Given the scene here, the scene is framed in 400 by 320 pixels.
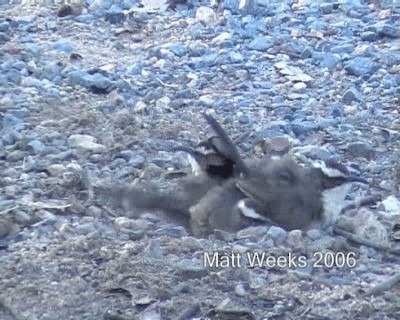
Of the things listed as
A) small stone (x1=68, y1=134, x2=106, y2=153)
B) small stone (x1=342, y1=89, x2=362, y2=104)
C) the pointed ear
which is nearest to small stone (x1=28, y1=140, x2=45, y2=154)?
small stone (x1=68, y1=134, x2=106, y2=153)

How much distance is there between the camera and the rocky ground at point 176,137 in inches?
207

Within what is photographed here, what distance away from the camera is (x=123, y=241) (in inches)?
226

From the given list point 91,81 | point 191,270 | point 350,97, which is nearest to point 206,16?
point 91,81

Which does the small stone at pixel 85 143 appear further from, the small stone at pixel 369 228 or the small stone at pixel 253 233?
the small stone at pixel 369 228

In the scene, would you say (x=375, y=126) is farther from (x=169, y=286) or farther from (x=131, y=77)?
(x=169, y=286)

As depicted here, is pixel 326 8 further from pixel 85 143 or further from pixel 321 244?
pixel 321 244

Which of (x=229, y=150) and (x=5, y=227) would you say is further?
(x=229, y=150)

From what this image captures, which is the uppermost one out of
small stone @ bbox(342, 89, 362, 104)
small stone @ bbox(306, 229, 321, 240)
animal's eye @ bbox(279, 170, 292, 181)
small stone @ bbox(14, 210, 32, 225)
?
animal's eye @ bbox(279, 170, 292, 181)

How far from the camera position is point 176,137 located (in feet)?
23.7

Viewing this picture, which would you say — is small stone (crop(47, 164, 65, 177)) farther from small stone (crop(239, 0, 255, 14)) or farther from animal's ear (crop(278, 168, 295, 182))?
small stone (crop(239, 0, 255, 14))

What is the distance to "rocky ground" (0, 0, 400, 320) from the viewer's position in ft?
17.3

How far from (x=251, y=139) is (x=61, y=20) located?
2.94 metres

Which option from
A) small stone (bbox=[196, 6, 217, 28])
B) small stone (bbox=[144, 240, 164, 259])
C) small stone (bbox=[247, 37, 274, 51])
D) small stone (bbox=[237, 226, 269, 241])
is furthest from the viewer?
small stone (bbox=[196, 6, 217, 28])

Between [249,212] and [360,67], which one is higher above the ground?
[249,212]
